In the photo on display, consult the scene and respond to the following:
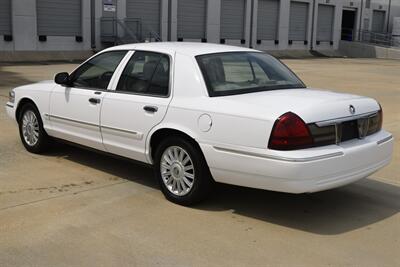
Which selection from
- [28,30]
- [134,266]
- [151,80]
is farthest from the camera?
[28,30]

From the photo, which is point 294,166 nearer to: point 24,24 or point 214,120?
point 214,120

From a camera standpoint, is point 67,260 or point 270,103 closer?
point 67,260

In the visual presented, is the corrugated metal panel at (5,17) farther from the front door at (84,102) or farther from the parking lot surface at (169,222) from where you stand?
the front door at (84,102)

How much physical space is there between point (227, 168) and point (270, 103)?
69cm

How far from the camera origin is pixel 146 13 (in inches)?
1326

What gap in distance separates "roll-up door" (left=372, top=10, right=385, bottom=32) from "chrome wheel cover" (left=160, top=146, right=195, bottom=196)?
51411 mm

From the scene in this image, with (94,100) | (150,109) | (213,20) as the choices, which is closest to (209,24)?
(213,20)

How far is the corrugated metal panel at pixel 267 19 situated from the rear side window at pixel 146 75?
3679 centimetres

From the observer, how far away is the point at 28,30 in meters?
28.2

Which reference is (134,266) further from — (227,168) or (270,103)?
(270,103)

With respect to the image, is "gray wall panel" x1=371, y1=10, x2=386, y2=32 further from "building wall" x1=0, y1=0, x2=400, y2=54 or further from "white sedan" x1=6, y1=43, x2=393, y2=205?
"white sedan" x1=6, y1=43, x2=393, y2=205

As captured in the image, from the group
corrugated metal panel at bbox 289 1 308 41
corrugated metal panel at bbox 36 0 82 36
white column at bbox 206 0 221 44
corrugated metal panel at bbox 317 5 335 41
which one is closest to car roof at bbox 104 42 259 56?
corrugated metal panel at bbox 36 0 82 36

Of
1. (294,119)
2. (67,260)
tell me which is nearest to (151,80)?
(294,119)

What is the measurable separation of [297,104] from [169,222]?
5.01ft
